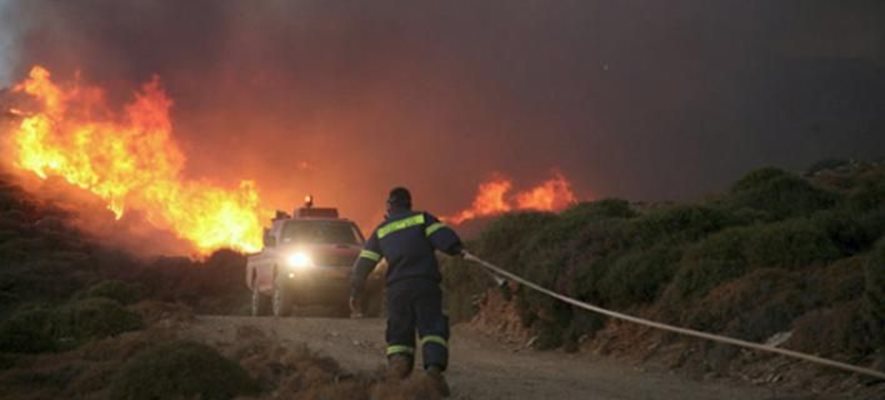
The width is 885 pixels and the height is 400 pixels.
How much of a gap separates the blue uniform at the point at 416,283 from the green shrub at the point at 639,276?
5.79m

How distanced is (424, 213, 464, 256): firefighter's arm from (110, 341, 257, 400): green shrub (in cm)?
322

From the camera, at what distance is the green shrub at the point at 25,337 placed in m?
18.4

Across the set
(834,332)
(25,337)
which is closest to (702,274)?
(834,332)

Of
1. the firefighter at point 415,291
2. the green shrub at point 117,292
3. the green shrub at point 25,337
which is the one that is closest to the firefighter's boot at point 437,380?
the firefighter at point 415,291

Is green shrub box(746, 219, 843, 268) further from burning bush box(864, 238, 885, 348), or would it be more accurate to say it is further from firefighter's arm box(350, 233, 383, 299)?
firefighter's arm box(350, 233, 383, 299)

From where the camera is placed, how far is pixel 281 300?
21453mm

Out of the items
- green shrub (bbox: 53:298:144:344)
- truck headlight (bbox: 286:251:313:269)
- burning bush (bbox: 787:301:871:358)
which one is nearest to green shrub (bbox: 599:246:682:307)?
burning bush (bbox: 787:301:871:358)

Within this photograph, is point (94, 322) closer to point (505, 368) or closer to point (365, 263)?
point (505, 368)

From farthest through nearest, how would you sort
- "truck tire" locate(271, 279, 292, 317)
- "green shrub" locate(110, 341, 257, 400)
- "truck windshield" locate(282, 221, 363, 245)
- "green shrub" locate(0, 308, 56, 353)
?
"truck windshield" locate(282, 221, 363, 245) → "truck tire" locate(271, 279, 292, 317) → "green shrub" locate(0, 308, 56, 353) → "green shrub" locate(110, 341, 257, 400)

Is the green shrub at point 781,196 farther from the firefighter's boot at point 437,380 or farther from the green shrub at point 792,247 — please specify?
the firefighter's boot at point 437,380

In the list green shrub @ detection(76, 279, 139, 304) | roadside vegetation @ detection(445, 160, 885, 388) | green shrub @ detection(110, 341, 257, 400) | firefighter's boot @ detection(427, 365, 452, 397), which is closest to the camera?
firefighter's boot @ detection(427, 365, 452, 397)

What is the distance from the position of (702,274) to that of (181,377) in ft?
22.9

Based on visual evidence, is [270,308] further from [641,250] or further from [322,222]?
[641,250]

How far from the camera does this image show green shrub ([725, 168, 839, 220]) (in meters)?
20.5
